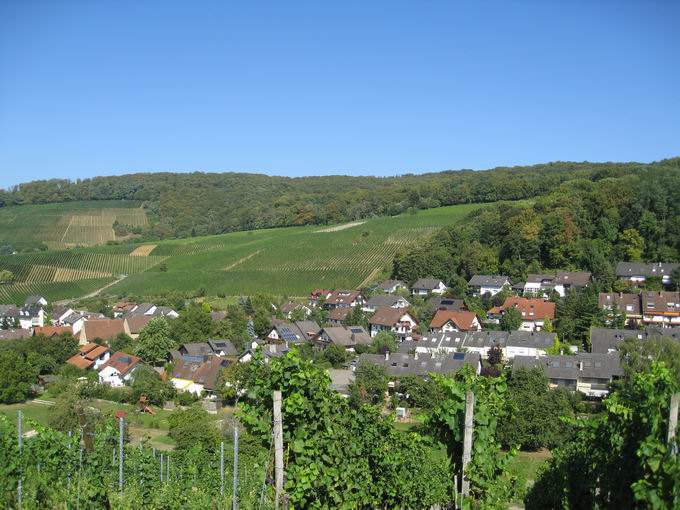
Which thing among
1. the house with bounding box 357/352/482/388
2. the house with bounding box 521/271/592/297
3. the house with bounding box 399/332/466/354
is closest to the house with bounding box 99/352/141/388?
the house with bounding box 357/352/482/388

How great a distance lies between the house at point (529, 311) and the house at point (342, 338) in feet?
33.0

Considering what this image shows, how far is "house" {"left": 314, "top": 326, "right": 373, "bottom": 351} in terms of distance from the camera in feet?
140

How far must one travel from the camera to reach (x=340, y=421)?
7.73 metres

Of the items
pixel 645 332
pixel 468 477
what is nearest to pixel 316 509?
pixel 468 477

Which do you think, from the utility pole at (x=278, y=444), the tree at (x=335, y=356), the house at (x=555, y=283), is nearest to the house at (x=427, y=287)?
the house at (x=555, y=283)

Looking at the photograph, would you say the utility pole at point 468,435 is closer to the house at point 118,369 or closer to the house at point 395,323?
the house at point 118,369

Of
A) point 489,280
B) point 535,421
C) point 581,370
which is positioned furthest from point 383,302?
point 535,421

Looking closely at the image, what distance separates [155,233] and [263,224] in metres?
18.9

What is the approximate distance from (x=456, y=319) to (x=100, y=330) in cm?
2592

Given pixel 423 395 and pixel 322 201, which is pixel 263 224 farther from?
pixel 423 395

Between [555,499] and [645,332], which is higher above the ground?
[555,499]

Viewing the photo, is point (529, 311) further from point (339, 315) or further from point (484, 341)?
point (339, 315)

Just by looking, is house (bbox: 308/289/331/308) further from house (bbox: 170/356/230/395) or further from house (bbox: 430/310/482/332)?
house (bbox: 170/356/230/395)

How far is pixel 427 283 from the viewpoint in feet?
185
